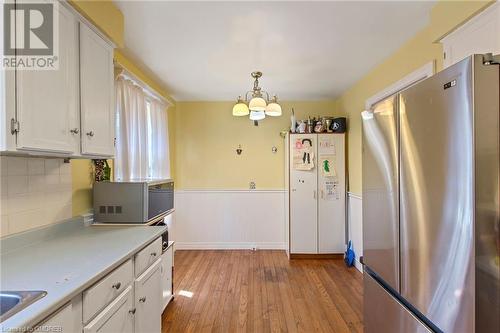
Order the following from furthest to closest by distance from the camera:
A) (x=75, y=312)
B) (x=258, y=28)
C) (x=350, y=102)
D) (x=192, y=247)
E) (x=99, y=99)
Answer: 1. (x=192, y=247)
2. (x=350, y=102)
3. (x=258, y=28)
4. (x=99, y=99)
5. (x=75, y=312)

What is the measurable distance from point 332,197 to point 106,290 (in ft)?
11.3

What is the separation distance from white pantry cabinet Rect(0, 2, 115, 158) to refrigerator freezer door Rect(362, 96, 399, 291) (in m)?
1.66

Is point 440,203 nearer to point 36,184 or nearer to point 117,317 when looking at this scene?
point 117,317

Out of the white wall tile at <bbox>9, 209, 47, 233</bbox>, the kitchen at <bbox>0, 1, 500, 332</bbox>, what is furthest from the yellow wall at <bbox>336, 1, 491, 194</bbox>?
the white wall tile at <bbox>9, 209, 47, 233</bbox>

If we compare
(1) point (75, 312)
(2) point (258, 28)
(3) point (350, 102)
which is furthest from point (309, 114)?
(1) point (75, 312)

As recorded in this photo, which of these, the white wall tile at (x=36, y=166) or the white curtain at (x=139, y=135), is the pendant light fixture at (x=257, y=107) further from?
the white wall tile at (x=36, y=166)

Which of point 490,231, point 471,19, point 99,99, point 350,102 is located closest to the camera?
point 490,231

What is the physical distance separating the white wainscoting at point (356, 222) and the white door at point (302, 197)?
18.9 inches

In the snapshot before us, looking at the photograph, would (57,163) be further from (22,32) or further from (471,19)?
(471,19)

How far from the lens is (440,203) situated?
1.00m

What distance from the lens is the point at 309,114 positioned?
4746 millimetres

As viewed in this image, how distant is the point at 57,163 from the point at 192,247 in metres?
3.11

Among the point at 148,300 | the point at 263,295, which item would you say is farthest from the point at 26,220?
the point at 263,295

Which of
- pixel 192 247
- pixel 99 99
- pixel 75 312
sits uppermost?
pixel 99 99
